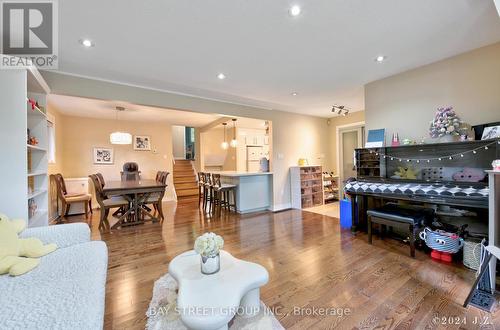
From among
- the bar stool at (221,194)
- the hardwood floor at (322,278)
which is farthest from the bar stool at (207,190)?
the hardwood floor at (322,278)

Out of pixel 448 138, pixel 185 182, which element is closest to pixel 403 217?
pixel 448 138

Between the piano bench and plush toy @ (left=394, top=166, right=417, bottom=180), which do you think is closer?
the piano bench

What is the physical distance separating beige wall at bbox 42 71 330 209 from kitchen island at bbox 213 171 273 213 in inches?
8.9

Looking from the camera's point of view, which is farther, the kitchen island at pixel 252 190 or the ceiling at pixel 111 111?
the kitchen island at pixel 252 190

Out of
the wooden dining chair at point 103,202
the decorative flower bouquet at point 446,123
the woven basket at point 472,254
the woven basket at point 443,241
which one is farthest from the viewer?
the wooden dining chair at point 103,202

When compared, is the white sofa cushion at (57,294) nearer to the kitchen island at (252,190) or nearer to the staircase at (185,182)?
the kitchen island at (252,190)

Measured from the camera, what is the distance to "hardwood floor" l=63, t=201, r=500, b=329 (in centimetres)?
161

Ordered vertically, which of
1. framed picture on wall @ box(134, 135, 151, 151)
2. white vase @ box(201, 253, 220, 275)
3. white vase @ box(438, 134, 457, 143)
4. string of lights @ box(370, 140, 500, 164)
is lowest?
white vase @ box(201, 253, 220, 275)

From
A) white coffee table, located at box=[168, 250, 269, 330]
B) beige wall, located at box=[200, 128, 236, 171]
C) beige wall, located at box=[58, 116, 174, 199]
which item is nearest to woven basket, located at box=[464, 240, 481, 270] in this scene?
white coffee table, located at box=[168, 250, 269, 330]

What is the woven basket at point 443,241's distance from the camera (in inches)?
94.0

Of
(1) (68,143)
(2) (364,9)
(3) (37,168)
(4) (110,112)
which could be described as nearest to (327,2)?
(2) (364,9)

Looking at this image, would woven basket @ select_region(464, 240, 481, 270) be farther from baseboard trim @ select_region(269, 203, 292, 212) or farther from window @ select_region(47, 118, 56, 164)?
window @ select_region(47, 118, 56, 164)

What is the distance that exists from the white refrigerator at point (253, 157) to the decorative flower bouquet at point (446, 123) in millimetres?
5455

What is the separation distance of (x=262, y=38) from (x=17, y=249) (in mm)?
2773
